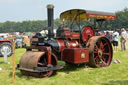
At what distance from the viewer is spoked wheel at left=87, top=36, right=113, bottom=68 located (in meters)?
5.30

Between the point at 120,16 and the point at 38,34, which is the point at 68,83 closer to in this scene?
the point at 38,34

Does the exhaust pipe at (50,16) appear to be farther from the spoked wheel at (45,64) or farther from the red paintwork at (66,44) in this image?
the spoked wheel at (45,64)

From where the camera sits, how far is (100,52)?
5707mm

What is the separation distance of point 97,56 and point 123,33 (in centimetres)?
441

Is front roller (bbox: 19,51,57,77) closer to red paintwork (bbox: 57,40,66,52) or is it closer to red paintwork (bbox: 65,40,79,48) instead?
red paintwork (bbox: 57,40,66,52)

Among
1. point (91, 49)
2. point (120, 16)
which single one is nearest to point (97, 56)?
point (91, 49)

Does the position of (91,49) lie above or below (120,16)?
below

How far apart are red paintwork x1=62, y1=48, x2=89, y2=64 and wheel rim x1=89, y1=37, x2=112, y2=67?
0.33 m

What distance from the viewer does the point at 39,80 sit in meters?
4.09

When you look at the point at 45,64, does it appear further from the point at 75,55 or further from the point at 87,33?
the point at 87,33

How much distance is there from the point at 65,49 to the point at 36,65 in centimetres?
116

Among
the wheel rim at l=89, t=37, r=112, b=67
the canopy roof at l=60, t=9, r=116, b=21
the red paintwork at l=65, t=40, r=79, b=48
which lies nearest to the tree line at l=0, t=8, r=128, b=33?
the canopy roof at l=60, t=9, r=116, b=21

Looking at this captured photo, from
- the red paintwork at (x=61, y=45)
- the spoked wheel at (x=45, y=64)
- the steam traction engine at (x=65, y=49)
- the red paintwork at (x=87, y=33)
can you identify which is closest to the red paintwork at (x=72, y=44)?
the steam traction engine at (x=65, y=49)

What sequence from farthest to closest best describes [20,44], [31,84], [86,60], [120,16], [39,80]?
1. [120,16]
2. [20,44]
3. [86,60]
4. [39,80]
5. [31,84]
